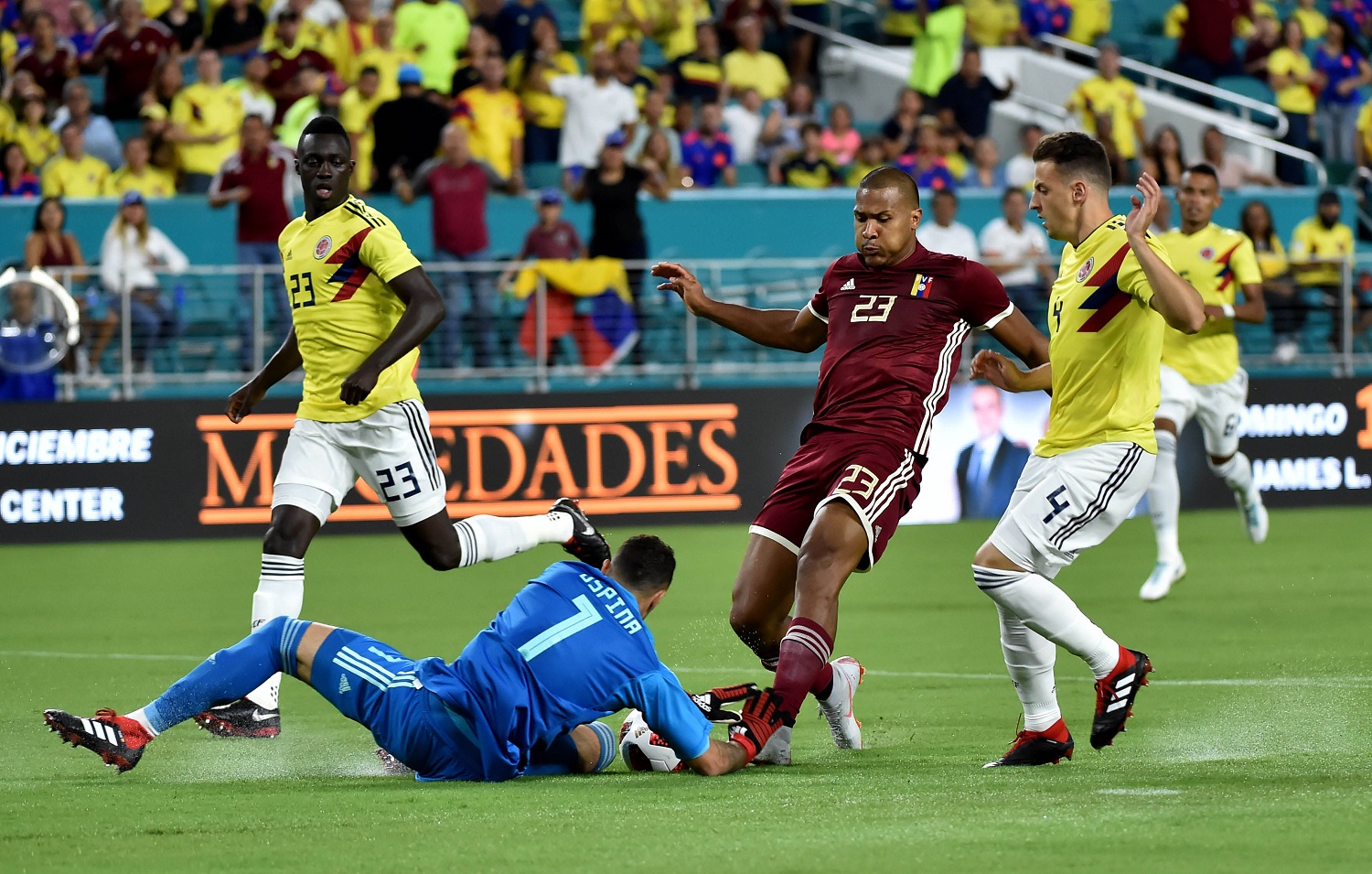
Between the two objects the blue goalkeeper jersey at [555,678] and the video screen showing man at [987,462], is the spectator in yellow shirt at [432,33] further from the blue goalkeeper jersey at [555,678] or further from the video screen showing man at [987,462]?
the blue goalkeeper jersey at [555,678]

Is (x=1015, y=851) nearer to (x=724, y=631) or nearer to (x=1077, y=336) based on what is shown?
(x=1077, y=336)

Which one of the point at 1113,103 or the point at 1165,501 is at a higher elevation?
the point at 1113,103

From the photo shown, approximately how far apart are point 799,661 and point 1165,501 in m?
6.68

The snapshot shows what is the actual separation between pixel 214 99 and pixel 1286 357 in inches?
422

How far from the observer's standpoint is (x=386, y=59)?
67.1 feet

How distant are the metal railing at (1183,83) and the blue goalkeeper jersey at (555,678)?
1834 cm

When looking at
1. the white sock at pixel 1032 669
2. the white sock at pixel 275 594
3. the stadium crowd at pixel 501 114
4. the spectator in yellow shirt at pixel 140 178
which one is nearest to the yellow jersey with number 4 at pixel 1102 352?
the white sock at pixel 1032 669

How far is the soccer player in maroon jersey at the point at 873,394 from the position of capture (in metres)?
7.33

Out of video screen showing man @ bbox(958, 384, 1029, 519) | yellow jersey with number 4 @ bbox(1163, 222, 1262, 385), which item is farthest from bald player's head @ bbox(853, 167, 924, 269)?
video screen showing man @ bbox(958, 384, 1029, 519)

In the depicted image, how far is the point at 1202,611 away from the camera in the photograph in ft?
39.9

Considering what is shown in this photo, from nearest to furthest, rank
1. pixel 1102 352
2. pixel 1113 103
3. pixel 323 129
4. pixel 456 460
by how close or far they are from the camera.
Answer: pixel 1102 352
pixel 323 129
pixel 456 460
pixel 1113 103

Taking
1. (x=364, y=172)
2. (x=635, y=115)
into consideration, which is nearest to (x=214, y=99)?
(x=364, y=172)

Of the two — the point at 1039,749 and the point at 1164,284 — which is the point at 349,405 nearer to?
the point at 1039,749

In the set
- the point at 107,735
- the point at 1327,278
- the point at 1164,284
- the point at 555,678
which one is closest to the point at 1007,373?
the point at 1164,284
